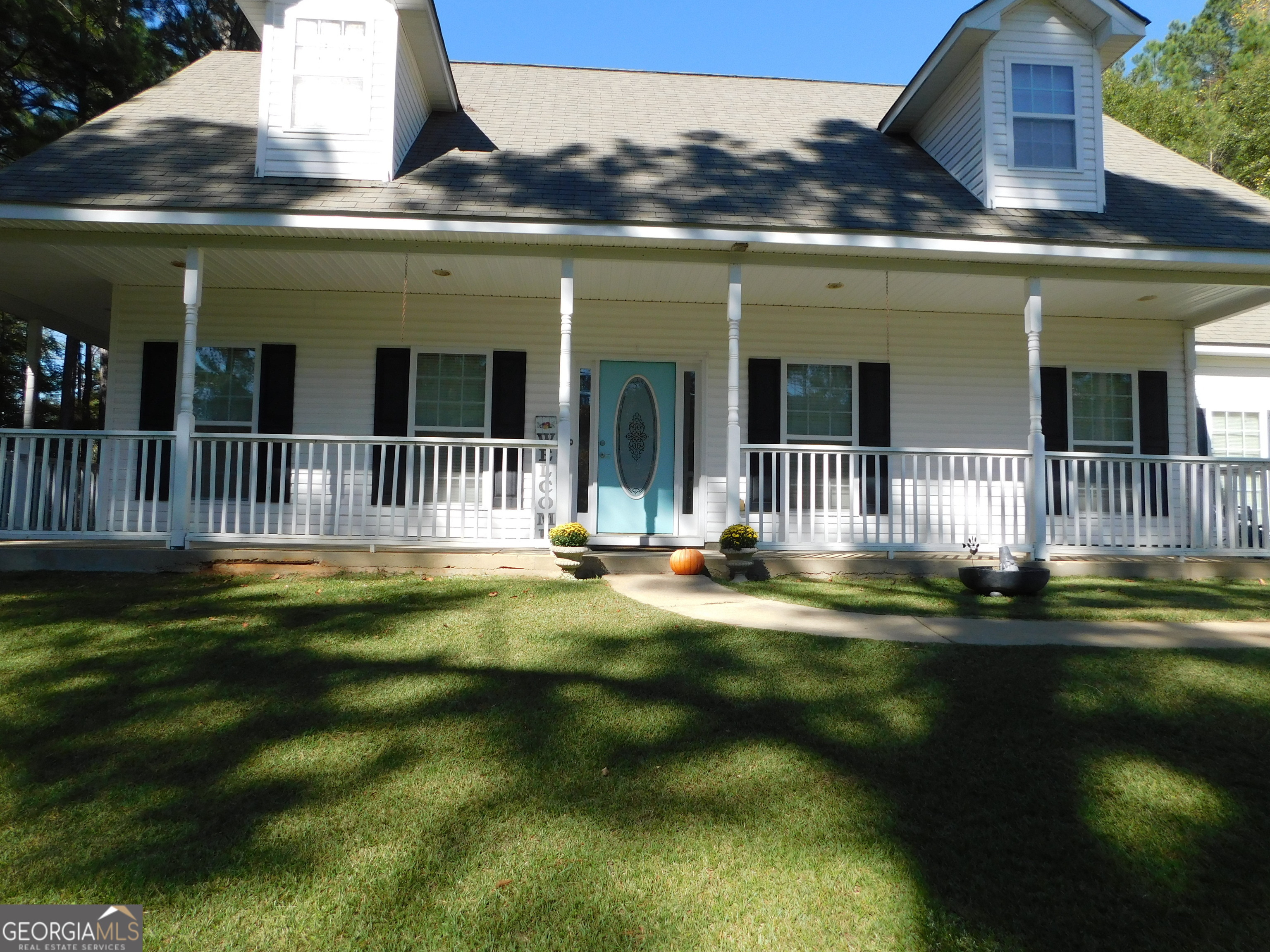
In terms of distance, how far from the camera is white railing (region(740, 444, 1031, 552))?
755cm

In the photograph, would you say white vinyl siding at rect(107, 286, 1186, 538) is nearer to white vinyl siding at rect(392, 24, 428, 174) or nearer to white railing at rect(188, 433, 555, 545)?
white railing at rect(188, 433, 555, 545)

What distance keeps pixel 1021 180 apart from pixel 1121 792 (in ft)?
23.4

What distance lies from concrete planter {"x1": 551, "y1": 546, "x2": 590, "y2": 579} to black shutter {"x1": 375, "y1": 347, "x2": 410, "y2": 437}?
3020mm

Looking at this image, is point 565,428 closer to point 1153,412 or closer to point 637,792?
point 637,792

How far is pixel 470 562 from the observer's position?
738cm

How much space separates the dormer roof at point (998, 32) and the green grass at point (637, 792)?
266 inches

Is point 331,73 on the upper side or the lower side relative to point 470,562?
upper

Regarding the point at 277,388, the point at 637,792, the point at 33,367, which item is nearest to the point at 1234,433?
the point at 637,792

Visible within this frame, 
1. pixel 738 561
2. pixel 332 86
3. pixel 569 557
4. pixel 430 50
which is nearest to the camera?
pixel 569 557

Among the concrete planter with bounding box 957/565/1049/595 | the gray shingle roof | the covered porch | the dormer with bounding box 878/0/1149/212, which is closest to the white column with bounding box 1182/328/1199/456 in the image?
the covered porch

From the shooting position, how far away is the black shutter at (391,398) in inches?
357

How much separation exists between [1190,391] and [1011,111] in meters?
4.13

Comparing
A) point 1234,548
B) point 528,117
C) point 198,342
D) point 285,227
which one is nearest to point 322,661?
point 285,227

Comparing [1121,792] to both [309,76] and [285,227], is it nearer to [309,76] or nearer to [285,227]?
[285,227]
